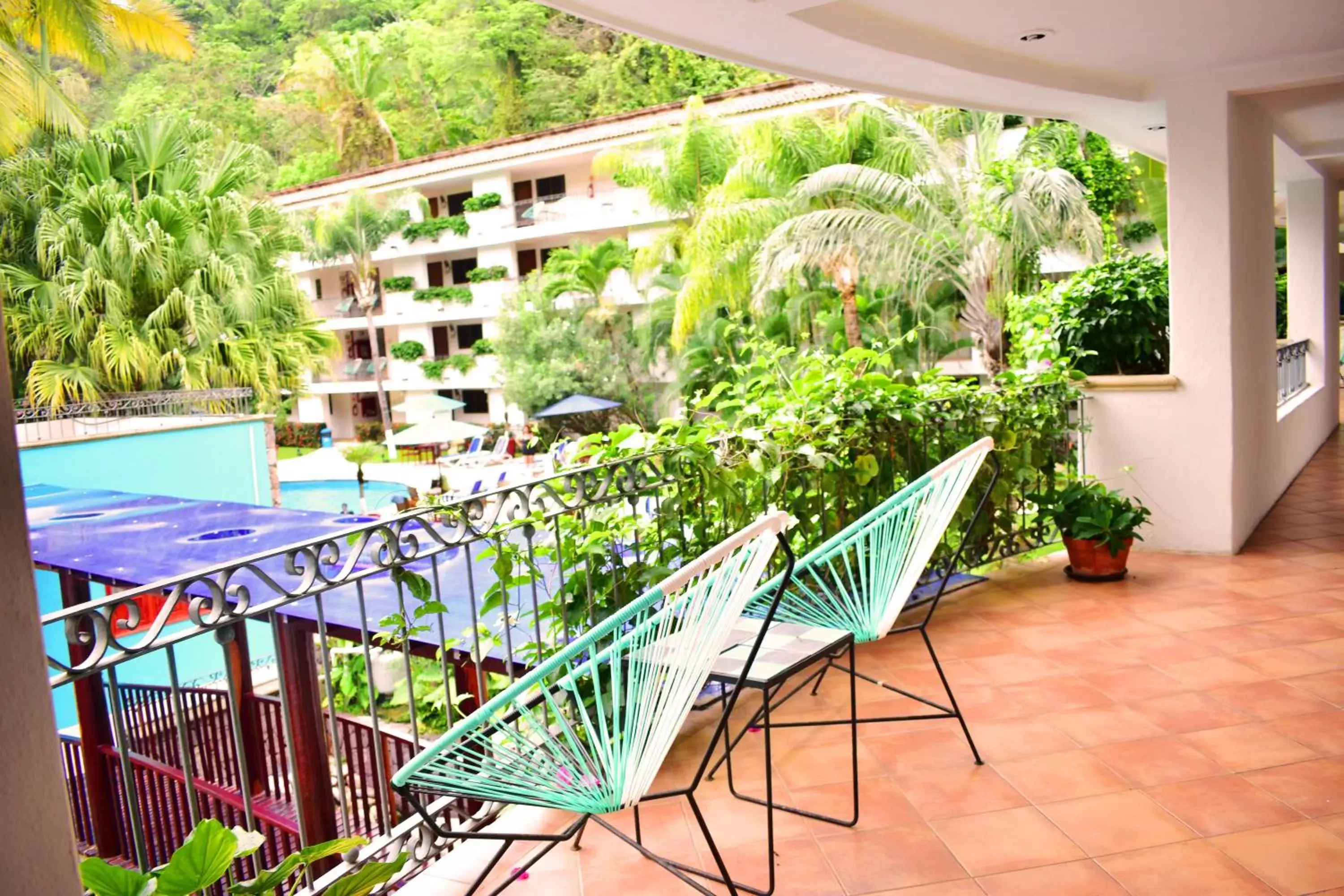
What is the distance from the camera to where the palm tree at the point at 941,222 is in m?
14.4

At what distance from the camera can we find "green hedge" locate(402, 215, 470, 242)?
1156 inches

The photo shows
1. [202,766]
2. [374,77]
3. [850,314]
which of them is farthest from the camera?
[374,77]

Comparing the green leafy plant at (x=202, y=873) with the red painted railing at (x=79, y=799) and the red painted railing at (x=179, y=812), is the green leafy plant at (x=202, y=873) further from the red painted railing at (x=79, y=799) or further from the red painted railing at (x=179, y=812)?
the red painted railing at (x=79, y=799)

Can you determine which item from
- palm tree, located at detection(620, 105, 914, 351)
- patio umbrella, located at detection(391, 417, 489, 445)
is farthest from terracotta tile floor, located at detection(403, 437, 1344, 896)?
patio umbrella, located at detection(391, 417, 489, 445)

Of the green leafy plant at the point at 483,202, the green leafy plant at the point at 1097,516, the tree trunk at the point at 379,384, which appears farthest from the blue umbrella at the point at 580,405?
the green leafy plant at the point at 1097,516

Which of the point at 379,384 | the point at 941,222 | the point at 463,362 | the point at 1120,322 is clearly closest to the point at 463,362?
the point at 463,362

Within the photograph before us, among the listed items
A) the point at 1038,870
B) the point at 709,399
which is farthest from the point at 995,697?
the point at 709,399

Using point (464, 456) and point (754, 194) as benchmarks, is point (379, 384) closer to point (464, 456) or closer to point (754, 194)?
point (464, 456)

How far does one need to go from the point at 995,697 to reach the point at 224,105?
→ 39.2 metres

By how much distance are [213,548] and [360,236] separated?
2591cm

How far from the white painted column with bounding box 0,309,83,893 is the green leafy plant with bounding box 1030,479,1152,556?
469 cm

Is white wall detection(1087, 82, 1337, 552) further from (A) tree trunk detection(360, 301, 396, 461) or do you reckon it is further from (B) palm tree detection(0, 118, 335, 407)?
(A) tree trunk detection(360, 301, 396, 461)

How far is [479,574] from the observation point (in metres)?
5.91

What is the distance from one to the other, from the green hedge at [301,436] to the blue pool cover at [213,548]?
27.5 metres
